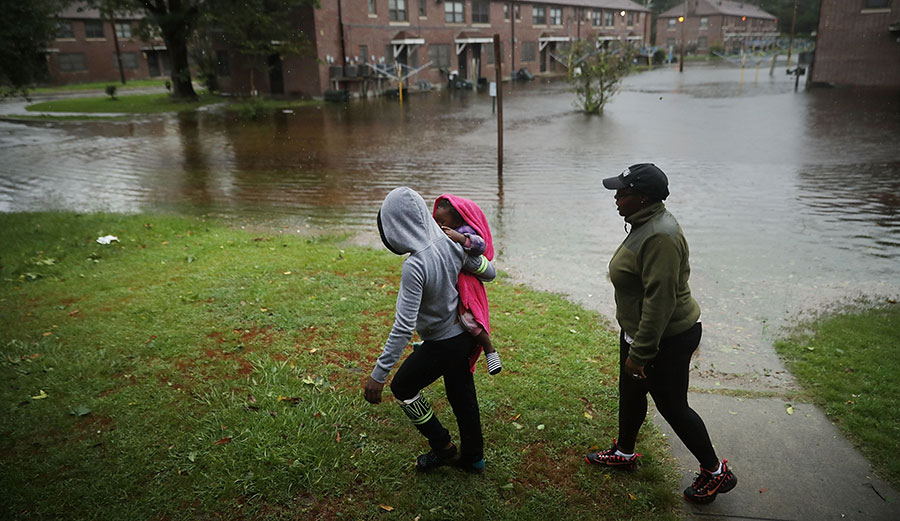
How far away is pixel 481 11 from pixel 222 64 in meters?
19.8

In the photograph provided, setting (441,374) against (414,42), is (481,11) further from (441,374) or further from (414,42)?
(441,374)

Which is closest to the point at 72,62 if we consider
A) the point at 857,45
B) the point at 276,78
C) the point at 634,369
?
the point at 276,78

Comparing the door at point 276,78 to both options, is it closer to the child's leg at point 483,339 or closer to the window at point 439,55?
the window at point 439,55

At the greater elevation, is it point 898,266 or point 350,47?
point 350,47

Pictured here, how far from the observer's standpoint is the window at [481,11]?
4584cm

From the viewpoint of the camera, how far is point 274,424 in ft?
12.8

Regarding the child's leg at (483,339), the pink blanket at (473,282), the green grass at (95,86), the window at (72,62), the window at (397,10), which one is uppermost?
the window at (397,10)

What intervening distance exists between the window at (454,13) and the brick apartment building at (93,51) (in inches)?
975

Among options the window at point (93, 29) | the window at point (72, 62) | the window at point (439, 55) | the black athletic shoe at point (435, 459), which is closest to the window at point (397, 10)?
the window at point (439, 55)

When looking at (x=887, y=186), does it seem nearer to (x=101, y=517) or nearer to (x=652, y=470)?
(x=652, y=470)

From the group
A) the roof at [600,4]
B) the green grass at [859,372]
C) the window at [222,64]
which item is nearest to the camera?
the green grass at [859,372]

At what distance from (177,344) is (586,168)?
1200 cm

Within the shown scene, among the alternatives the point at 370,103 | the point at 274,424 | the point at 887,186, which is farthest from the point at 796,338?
the point at 370,103

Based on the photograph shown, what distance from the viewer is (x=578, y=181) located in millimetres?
13664
